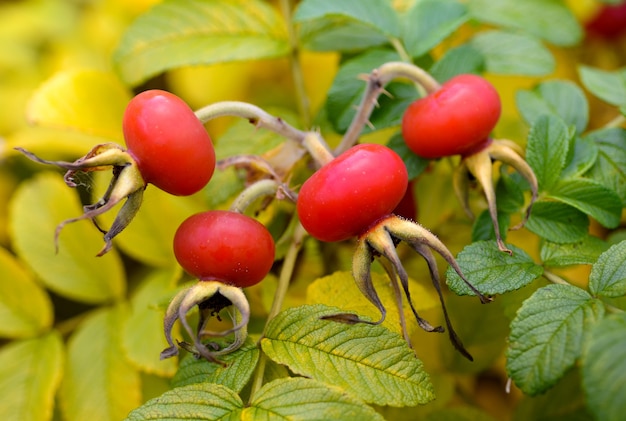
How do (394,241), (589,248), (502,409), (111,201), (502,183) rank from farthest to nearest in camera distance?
(502,409)
(502,183)
(589,248)
(394,241)
(111,201)

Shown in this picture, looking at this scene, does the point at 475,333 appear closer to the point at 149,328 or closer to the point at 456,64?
the point at 456,64

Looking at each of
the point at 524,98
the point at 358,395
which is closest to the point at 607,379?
the point at 358,395

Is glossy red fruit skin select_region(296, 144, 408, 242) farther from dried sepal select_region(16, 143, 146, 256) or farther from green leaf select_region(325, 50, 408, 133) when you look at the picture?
green leaf select_region(325, 50, 408, 133)

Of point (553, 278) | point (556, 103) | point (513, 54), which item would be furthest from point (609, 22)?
point (553, 278)

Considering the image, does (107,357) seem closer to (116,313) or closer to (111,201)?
(116,313)

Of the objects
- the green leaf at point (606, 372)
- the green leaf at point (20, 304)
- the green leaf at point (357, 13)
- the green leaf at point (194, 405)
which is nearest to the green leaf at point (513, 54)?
the green leaf at point (357, 13)

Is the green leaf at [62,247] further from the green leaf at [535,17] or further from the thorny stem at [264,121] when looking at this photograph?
the green leaf at [535,17]
